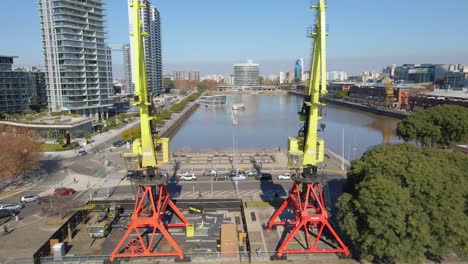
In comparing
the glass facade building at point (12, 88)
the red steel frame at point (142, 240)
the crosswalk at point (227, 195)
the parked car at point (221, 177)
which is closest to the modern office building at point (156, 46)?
the glass facade building at point (12, 88)

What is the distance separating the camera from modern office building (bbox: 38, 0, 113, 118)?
45344 mm

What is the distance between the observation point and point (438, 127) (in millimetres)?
26453

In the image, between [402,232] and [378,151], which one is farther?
[378,151]

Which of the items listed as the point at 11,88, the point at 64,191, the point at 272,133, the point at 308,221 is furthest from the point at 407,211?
the point at 11,88

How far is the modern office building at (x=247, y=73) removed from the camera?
160000mm

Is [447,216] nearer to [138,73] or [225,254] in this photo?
[225,254]

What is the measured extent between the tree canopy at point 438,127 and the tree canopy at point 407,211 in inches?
578

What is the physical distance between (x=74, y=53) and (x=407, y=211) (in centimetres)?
4568

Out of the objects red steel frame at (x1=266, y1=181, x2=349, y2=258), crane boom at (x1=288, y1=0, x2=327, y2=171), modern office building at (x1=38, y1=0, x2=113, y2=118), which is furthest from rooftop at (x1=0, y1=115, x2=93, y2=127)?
crane boom at (x1=288, y1=0, x2=327, y2=171)

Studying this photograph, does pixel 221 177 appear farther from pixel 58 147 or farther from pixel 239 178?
pixel 58 147

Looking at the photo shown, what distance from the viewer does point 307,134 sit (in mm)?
13820

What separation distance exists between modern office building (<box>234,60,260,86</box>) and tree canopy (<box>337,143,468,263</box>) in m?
149

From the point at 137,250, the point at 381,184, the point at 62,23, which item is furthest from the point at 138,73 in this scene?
the point at 62,23

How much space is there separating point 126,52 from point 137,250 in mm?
100455
